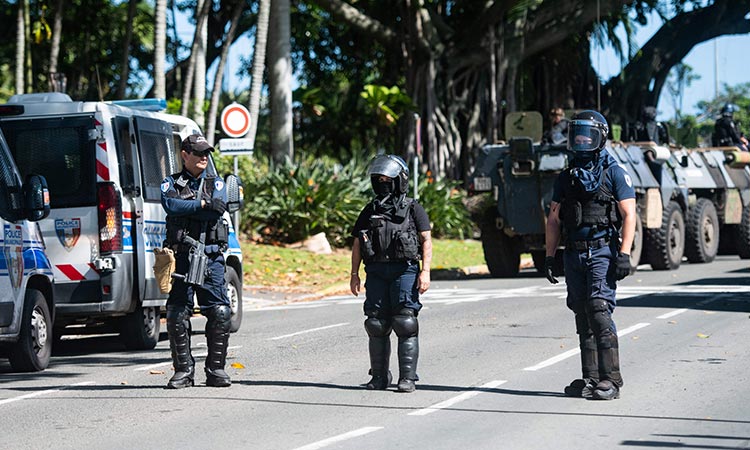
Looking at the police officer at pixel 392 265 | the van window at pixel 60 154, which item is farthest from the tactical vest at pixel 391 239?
the van window at pixel 60 154

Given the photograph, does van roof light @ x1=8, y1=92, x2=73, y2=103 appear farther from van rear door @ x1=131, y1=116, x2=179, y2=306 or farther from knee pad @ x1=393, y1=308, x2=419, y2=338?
knee pad @ x1=393, y1=308, x2=419, y2=338

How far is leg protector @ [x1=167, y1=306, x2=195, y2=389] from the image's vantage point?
32.0 ft

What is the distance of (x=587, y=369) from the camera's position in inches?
358

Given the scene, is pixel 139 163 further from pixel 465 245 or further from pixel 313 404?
pixel 465 245

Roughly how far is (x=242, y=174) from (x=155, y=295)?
13590 mm

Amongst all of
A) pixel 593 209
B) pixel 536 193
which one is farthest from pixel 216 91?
pixel 593 209

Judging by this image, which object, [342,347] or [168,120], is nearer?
[342,347]

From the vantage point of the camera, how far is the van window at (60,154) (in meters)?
12.3

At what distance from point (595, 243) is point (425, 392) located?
1.56 m

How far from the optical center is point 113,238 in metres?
12.2

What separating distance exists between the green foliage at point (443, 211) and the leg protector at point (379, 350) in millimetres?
18164

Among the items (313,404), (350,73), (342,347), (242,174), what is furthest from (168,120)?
(350,73)

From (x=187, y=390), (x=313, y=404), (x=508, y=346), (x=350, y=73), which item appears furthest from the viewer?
(x=350, y=73)

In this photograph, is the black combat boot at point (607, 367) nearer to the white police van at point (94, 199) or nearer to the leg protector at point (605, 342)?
the leg protector at point (605, 342)
